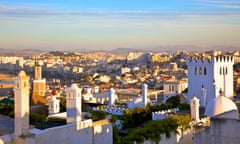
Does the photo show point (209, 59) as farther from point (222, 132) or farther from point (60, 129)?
point (60, 129)

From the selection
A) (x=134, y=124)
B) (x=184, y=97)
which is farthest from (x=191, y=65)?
(x=134, y=124)

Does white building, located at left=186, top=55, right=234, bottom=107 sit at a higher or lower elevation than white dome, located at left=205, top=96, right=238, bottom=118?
higher

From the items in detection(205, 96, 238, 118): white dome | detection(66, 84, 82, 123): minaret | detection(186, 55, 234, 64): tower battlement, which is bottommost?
detection(205, 96, 238, 118): white dome

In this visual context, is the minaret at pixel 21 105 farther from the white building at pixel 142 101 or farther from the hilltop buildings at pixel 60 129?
the white building at pixel 142 101

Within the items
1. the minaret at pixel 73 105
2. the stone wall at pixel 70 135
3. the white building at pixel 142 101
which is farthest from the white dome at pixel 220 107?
the white building at pixel 142 101

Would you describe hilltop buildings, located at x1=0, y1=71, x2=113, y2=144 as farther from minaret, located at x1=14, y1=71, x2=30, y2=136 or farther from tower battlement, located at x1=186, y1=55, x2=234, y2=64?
tower battlement, located at x1=186, y1=55, x2=234, y2=64

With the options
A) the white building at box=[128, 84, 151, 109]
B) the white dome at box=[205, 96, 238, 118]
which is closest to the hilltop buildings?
the white dome at box=[205, 96, 238, 118]

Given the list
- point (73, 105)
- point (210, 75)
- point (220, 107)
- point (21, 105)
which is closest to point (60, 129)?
point (73, 105)
